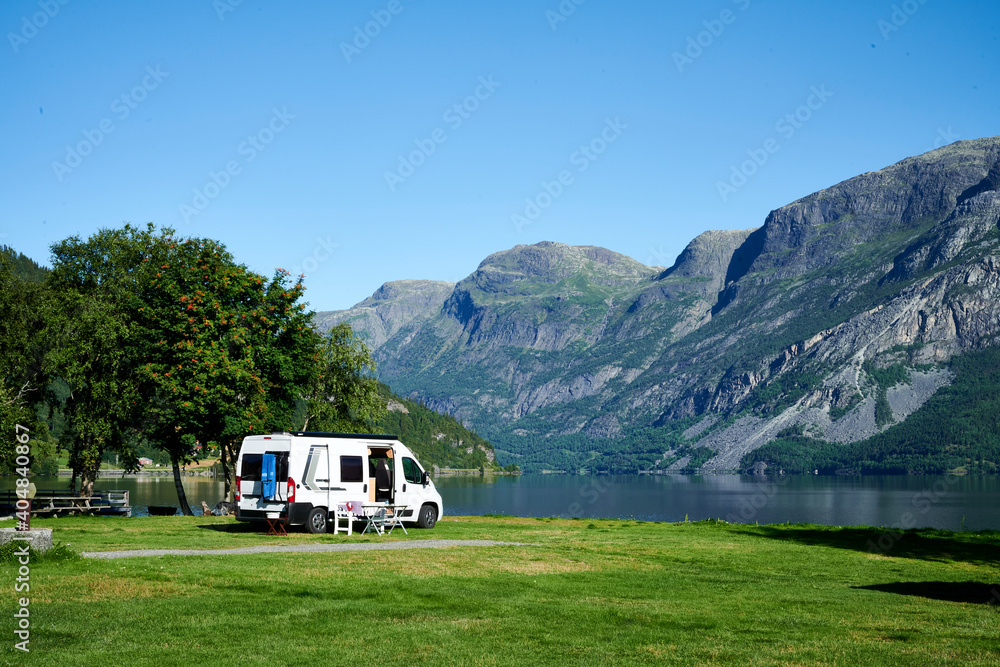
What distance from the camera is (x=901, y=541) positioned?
34094 mm

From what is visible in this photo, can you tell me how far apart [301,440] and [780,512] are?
116 meters

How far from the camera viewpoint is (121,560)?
2083 cm

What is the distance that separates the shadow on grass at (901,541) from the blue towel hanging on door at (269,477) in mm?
18211

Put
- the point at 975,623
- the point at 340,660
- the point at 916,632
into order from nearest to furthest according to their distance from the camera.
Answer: the point at 340,660, the point at 916,632, the point at 975,623

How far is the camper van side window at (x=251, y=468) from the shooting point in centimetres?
3184

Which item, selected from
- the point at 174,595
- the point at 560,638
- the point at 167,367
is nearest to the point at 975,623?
the point at 560,638

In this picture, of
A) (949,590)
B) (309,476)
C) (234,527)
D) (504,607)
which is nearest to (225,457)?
(234,527)

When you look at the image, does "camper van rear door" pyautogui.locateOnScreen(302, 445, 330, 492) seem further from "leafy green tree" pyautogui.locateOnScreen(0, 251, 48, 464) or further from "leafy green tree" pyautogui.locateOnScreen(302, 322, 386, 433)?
"leafy green tree" pyautogui.locateOnScreen(302, 322, 386, 433)

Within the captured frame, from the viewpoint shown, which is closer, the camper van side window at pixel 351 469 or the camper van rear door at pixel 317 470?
the camper van rear door at pixel 317 470

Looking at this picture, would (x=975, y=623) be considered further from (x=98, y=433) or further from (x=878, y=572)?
(x=98, y=433)

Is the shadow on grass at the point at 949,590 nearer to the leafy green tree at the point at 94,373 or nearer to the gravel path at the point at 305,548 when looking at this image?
the gravel path at the point at 305,548

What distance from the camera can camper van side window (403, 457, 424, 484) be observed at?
1334 inches

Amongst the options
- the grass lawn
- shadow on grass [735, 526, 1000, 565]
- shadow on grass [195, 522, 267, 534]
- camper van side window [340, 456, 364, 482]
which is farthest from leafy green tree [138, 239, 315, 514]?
shadow on grass [735, 526, 1000, 565]
